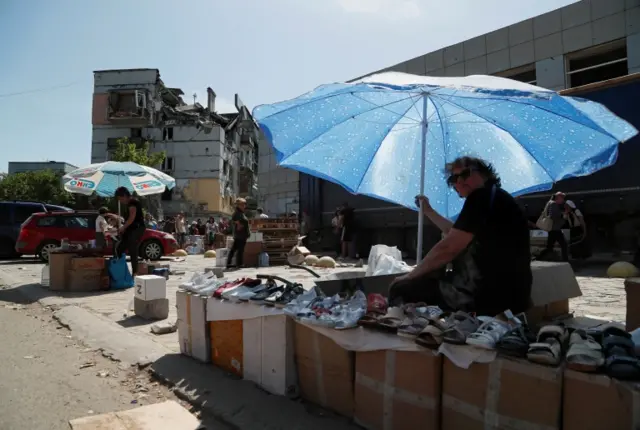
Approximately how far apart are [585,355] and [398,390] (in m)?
0.93

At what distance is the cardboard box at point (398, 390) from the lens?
2191 mm

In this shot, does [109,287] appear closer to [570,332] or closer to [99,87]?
[570,332]

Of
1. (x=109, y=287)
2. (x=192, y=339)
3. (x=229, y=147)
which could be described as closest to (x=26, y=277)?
(x=109, y=287)

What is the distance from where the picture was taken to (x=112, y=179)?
9742mm

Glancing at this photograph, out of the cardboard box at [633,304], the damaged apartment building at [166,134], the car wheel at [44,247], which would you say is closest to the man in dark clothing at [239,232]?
the car wheel at [44,247]

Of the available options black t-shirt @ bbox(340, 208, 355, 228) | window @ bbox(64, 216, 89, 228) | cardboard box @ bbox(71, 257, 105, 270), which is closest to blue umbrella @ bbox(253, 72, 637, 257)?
cardboard box @ bbox(71, 257, 105, 270)

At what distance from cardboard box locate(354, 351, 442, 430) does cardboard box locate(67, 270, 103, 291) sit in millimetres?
7088

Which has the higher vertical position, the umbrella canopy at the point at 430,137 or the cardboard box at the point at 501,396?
the umbrella canopy at the point at 430,137

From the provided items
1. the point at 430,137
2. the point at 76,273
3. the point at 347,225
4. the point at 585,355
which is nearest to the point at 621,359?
the point at 585,355

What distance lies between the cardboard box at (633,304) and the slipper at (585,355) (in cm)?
186

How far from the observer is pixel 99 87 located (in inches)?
1769

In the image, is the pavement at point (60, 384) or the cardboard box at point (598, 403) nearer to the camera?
the cardboard box at point (598, 403)

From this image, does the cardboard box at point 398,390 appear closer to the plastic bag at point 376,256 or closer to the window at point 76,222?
the plastic bag at point 376,256

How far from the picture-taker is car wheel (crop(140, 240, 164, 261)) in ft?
46.4
